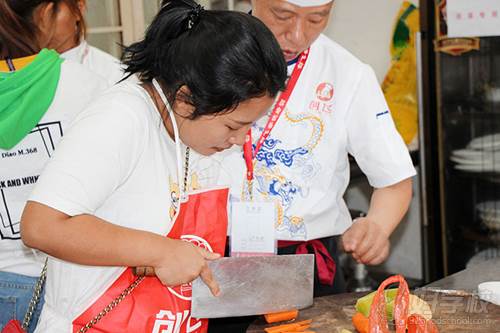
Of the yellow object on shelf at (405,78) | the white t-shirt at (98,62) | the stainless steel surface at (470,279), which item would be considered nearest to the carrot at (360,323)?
the stainless steel surface at (470,279)

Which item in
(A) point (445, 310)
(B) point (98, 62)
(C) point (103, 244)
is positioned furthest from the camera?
(B) point (98, 62)

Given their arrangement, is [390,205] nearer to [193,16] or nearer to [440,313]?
[440,313]

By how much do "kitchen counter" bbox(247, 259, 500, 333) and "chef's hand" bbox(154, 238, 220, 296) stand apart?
0.23 metres

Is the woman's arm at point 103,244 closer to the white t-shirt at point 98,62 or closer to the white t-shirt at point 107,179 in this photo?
the white t-shirt at point 107,179

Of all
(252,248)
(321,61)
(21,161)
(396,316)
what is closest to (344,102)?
(321,61)

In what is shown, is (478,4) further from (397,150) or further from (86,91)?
(86,91)

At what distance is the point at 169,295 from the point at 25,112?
608mm

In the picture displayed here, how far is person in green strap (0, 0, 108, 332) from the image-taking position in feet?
6.28

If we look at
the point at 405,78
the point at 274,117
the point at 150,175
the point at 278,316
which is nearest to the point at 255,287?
the point at 278,316

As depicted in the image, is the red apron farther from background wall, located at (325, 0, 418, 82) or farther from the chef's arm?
background wall, located at (325, 0, 418, 82)

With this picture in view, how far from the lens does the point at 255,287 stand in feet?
5.47

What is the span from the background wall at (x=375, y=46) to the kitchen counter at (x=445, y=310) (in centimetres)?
226

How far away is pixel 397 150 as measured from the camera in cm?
213

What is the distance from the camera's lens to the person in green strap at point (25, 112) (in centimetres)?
191
